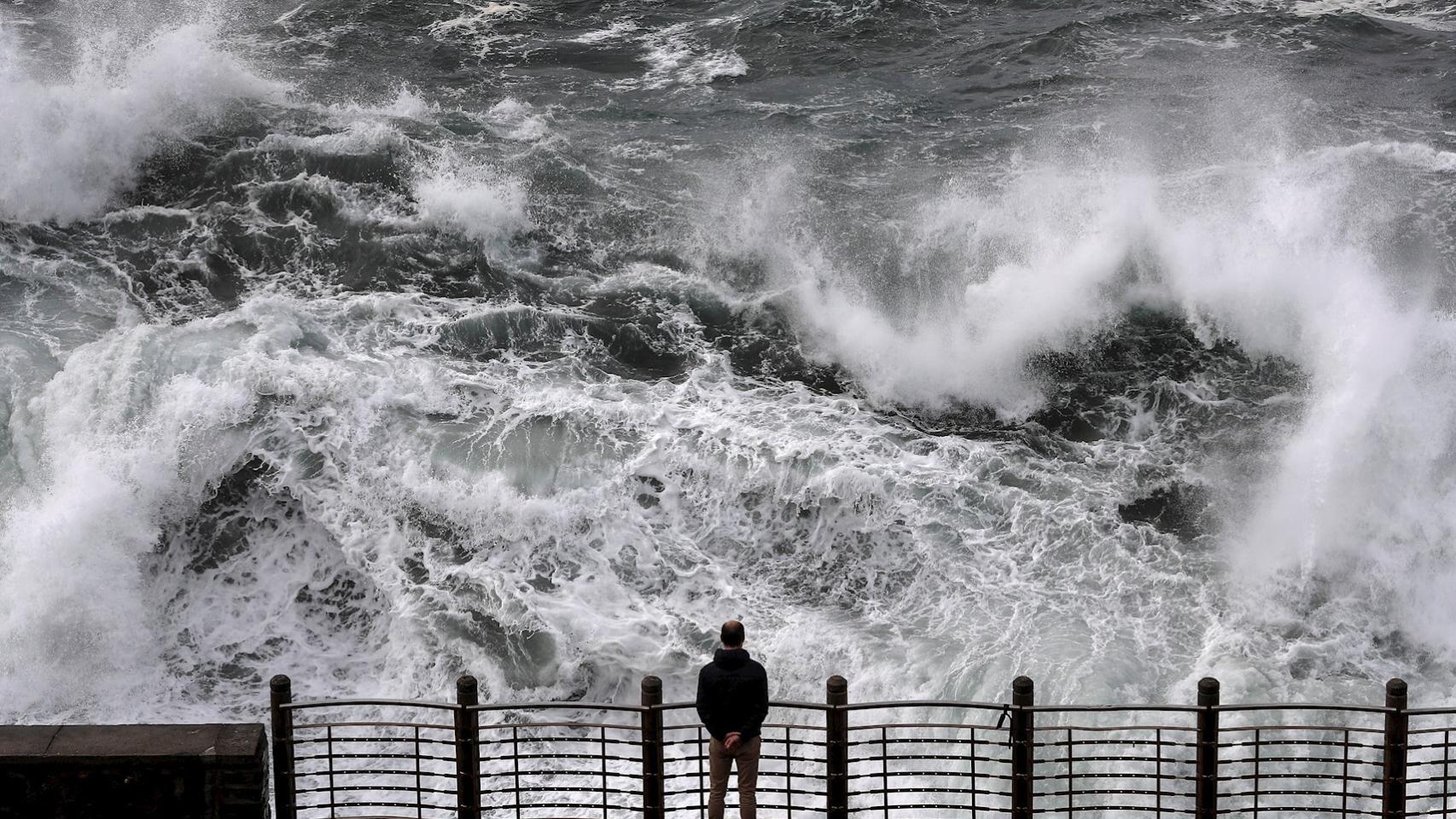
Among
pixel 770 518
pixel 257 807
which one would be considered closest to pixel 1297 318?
pixel 770 518

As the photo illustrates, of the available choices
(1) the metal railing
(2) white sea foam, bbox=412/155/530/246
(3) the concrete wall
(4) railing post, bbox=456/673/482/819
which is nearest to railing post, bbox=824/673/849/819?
(1) the metal railing

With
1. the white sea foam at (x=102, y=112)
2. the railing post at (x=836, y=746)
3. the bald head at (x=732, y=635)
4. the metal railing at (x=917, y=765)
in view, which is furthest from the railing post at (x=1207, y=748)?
the white sea foam at (x=102, y=112)

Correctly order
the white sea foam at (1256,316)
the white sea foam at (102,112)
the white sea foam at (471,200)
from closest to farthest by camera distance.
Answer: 1. the white sea foam at (1256,316)
2. the white sea foam at (471,200)
3. the white sea foam at (102,112)

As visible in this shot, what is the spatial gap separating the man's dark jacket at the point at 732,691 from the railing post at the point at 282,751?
7.71 feet

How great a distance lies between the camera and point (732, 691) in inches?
328

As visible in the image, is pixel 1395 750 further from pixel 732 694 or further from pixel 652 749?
pixel 652 749

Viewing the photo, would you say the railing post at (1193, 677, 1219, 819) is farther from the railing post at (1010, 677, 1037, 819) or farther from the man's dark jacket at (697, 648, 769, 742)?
the man's dark jacket at (697, 648, 769, 742)

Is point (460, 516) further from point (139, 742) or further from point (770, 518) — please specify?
point (139, 742)

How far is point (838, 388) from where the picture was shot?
57.5 ft

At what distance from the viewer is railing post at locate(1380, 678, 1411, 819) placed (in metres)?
8.55

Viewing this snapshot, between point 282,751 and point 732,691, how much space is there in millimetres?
2661

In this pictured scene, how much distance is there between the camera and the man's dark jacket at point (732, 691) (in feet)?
27.3

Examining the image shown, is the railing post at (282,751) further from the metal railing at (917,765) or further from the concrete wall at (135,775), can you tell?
the metal railing at (917,765)

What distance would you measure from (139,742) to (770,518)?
750 centimetres
